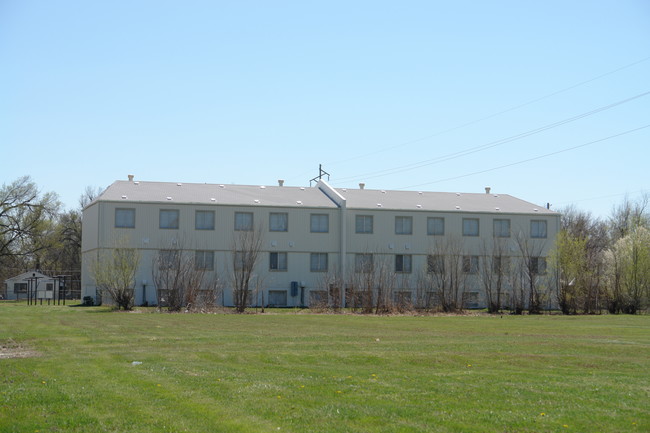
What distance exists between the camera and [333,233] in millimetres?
57094

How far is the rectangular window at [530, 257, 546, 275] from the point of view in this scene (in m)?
54.9

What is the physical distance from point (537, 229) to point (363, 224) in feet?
46.1

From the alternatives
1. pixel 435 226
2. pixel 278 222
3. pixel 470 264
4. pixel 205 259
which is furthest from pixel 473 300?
pixel 205 259

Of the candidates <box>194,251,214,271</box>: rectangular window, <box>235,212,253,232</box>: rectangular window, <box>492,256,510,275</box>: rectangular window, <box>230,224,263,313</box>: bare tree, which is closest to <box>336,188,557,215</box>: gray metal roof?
<box>492,256,510,275</box>: rectangular window

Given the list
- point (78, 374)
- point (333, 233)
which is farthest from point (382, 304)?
point (78, 374)

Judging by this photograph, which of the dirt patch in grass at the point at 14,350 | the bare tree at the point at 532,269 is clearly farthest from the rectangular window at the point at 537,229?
the dirt patch in grass at the point at 14,350

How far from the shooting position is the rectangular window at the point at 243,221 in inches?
2162

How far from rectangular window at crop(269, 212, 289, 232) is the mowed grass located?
30100 millimetres

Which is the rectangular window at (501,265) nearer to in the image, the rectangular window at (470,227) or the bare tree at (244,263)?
the rectangular window at (470,227)

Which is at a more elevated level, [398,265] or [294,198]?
[294,198]

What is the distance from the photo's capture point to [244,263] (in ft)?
161

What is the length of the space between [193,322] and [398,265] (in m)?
26.9

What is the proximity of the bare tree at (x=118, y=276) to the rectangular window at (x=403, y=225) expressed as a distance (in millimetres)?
20425

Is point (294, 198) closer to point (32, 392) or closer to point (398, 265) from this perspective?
point (398, 265)
